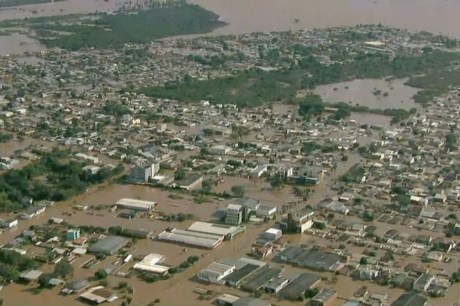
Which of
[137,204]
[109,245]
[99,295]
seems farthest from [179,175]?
[99,295]

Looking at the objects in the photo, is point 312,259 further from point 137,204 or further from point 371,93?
point 371,93

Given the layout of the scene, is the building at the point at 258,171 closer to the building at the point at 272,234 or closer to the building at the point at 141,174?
the building at the point at 141,174

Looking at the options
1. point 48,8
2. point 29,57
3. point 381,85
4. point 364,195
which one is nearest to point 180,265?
point 364,195

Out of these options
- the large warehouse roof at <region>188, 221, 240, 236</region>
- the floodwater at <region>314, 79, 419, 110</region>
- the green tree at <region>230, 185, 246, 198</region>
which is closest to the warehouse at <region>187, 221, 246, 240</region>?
the large warehouse roof at <region>188, 221, 240, 236</region>

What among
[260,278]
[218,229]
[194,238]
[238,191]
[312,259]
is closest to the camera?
[260,278]

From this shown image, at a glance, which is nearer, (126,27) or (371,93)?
(371,93)

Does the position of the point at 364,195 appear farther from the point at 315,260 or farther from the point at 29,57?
the point at 29,57

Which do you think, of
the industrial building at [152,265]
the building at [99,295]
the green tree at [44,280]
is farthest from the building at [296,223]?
the green tree at [44,280]

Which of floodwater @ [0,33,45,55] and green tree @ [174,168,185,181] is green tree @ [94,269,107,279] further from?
floodwater @ [0,33,45,55]
